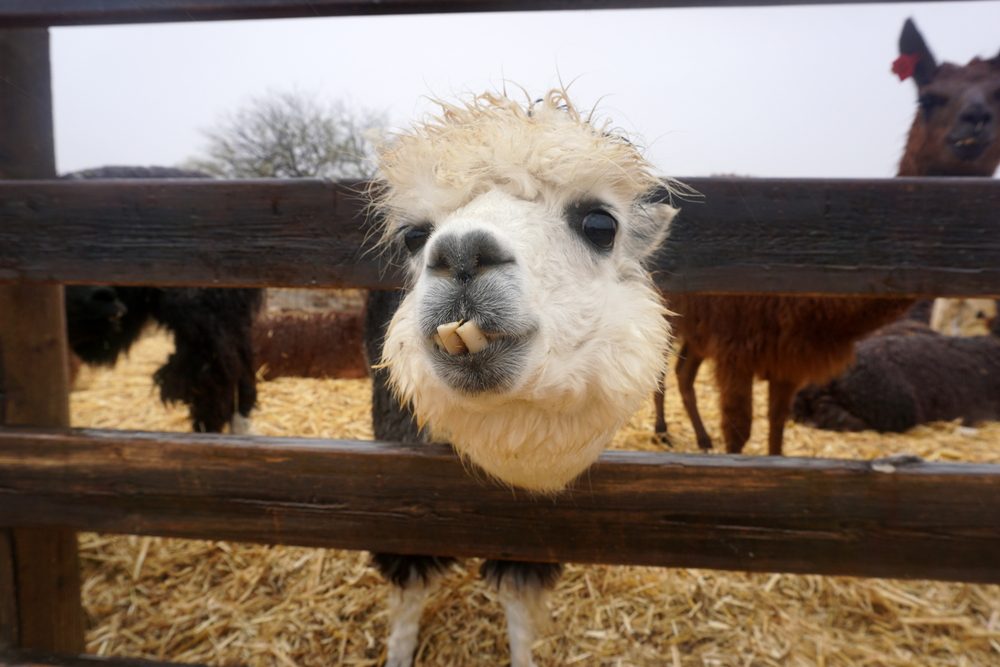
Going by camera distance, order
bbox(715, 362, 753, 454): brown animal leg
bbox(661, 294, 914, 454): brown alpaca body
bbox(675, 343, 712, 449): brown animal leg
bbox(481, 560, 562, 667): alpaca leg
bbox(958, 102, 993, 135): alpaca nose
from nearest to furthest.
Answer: bbox(481, 560, 562, 667): alpaca leg < bbox(958, 102, 993, 135): alpaca nose < bbox(661, 294, 914, 454): brown alpaca body < bbox(715, 362, 753, 454): brown animal leg < bbox(675, 343, 712, 449): brown animal leg

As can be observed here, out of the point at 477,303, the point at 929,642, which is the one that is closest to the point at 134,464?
the point at 477,303

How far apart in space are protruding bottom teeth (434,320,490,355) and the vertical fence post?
6.30 feet

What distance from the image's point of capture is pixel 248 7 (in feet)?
5.24

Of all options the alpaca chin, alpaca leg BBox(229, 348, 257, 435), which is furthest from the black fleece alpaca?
the alpaca chin

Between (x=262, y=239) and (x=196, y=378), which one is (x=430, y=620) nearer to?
(x=262, y=239)

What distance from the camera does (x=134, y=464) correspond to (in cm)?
191

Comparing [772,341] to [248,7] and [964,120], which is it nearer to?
[964,120]

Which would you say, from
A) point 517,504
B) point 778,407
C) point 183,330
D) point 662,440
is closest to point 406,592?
point 517,504

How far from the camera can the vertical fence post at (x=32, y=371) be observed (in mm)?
2021

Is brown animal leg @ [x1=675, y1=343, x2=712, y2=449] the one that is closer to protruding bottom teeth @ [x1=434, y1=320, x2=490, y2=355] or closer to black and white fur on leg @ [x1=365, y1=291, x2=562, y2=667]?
black and white fur on leg @ [x1=365, y1=291, x2=562, y2=667]

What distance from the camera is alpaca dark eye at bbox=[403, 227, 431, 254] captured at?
158 cm

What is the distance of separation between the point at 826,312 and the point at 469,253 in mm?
3199

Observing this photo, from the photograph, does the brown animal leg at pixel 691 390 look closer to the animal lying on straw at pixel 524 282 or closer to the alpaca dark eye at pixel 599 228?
the animal lying on straw at pixel 524 282

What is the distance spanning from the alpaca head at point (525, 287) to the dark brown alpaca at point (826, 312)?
2528mm
